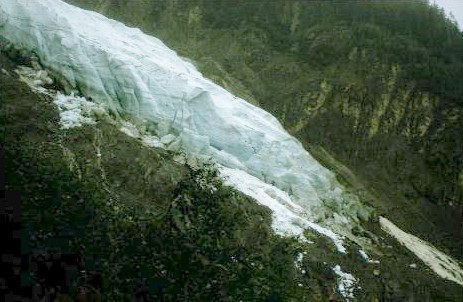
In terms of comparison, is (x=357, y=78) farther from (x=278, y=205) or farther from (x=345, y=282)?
(x=345, y=282)

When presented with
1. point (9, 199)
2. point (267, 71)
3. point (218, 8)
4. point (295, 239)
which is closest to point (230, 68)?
point (267, 71)

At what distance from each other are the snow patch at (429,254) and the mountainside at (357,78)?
5.68ft

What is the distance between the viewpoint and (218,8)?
34594 mm

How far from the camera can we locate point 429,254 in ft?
55.3

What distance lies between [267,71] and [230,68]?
99.1 inches

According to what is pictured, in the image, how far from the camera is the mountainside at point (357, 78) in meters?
24.5

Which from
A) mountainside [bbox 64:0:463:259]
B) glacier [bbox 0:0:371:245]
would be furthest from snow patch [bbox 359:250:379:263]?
mountainside [bbox 64:0:463:259]

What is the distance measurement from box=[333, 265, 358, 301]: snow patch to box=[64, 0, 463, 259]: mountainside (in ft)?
28.0

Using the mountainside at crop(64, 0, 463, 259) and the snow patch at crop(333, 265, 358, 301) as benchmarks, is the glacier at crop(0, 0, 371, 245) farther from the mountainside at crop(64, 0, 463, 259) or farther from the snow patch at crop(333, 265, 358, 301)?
the mountainside at crop(64, 0, 463, 259)

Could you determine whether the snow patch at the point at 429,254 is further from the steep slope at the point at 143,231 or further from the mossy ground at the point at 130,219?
the mossy ground at the point at 130,219

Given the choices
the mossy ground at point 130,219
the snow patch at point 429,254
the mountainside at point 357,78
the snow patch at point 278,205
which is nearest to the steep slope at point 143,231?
the mossy ground at point 130,219

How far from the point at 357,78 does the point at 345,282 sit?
20.4m

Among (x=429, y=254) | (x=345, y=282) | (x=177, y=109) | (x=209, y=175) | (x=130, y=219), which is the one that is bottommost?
(x=429, y=254)

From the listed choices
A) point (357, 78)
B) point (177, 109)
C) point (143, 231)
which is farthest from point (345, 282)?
point (357, 78)
